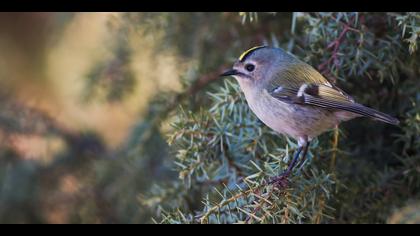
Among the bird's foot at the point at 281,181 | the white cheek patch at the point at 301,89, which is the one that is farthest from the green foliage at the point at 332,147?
the white cheek patch at the point at 301,89

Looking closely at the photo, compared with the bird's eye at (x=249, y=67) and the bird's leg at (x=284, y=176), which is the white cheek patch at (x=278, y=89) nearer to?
the bird's eye at (x=249, y=67)

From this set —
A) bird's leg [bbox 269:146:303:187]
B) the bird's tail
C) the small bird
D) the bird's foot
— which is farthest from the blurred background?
the bird's foot

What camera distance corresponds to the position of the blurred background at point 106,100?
7.94ft

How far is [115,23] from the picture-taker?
260cm

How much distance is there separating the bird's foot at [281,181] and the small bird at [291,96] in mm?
83

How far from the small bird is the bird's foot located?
83mm

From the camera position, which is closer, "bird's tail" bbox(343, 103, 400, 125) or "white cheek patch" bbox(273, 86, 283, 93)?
"bird's tail" bbox(343, 103, 400, 125)

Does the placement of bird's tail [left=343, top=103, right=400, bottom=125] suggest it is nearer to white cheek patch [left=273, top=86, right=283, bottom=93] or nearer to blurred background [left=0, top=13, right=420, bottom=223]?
blurred background [left=0, top=13, right=420, bottom=223]

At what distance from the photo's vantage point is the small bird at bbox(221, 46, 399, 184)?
1.98 m

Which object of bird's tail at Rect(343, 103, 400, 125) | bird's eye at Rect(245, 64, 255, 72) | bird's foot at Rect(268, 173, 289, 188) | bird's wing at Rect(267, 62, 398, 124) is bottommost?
bird's foot at Rect(268, 173, 289, 188)
